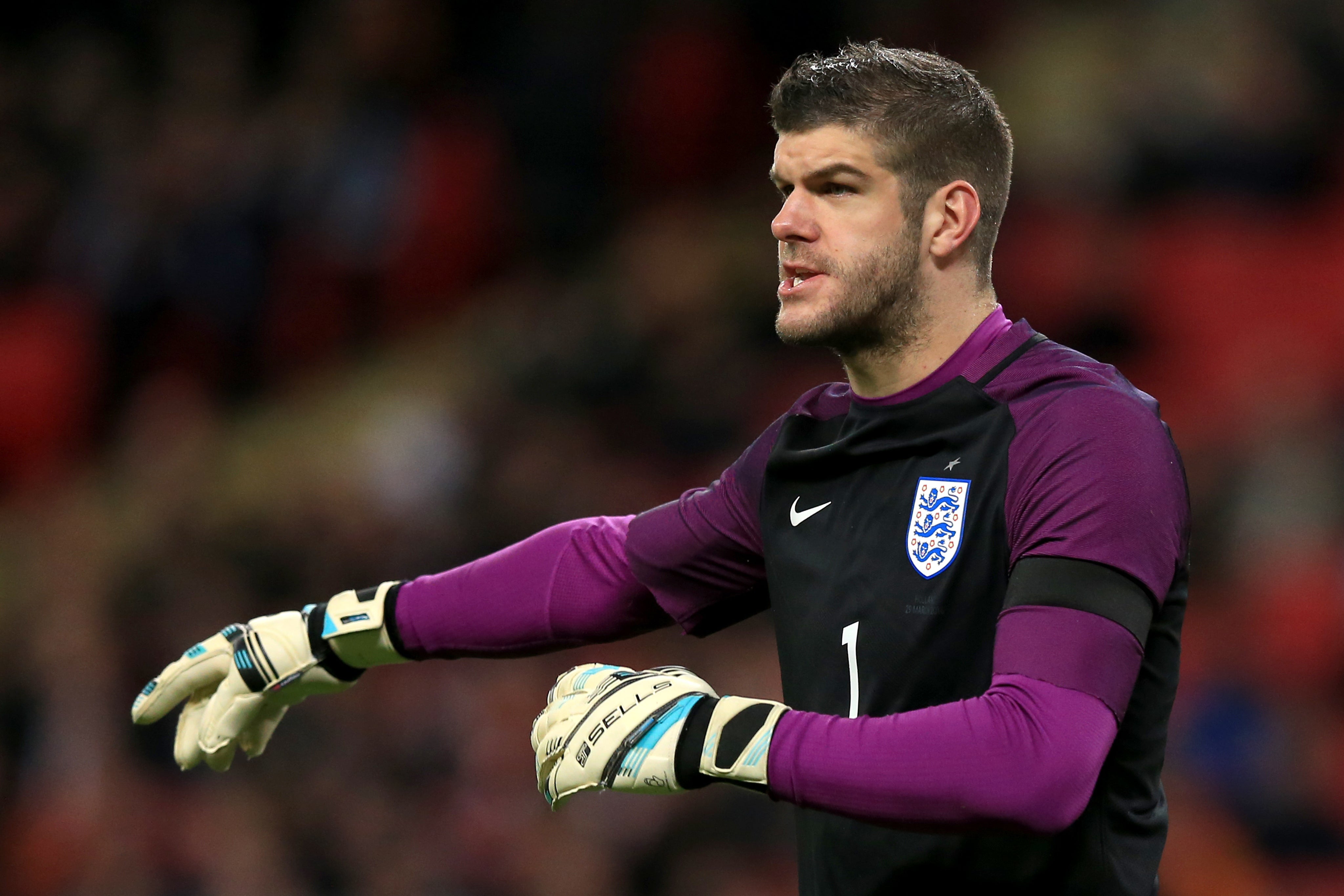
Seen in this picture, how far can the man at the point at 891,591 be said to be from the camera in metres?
2.09

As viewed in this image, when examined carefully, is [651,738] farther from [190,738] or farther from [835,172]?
[190,738]

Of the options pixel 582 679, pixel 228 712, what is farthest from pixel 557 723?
pixel 228 712

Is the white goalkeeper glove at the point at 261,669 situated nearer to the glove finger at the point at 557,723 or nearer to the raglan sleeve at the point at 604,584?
the raglan sleeve at the point at 604,584

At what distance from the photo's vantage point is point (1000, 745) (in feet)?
6.64

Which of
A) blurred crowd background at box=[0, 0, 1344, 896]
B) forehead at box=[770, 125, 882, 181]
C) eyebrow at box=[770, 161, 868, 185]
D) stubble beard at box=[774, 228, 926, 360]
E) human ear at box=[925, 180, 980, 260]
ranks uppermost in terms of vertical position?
forehead at box=[770, 125, 882, 181]

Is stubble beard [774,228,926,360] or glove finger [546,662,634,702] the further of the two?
stubble beard [774,228,926,360]

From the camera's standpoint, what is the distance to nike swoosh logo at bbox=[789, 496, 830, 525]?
8.41 feet

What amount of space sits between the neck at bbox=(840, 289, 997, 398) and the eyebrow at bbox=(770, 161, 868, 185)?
22 centimetres

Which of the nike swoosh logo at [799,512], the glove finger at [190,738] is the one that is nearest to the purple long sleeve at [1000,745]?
the nike swoosh logo at [799,512]

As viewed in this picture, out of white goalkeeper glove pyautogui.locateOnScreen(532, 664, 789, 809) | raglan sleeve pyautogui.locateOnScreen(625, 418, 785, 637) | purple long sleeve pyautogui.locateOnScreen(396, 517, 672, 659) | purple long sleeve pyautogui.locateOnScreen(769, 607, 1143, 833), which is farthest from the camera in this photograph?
purple long sleeve pyautogui.locateOnScreen(396, 517, 672, 659)

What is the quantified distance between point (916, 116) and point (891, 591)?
27.5 inches

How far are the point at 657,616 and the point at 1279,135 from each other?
14.2ft

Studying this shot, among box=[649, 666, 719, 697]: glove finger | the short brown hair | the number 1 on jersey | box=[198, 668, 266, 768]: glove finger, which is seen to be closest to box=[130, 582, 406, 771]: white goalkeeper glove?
box=[198, 668, 266, 768]: glove finger

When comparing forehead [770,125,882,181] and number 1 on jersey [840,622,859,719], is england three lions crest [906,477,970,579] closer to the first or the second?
number 1 on jersey [840,622,859,719]
